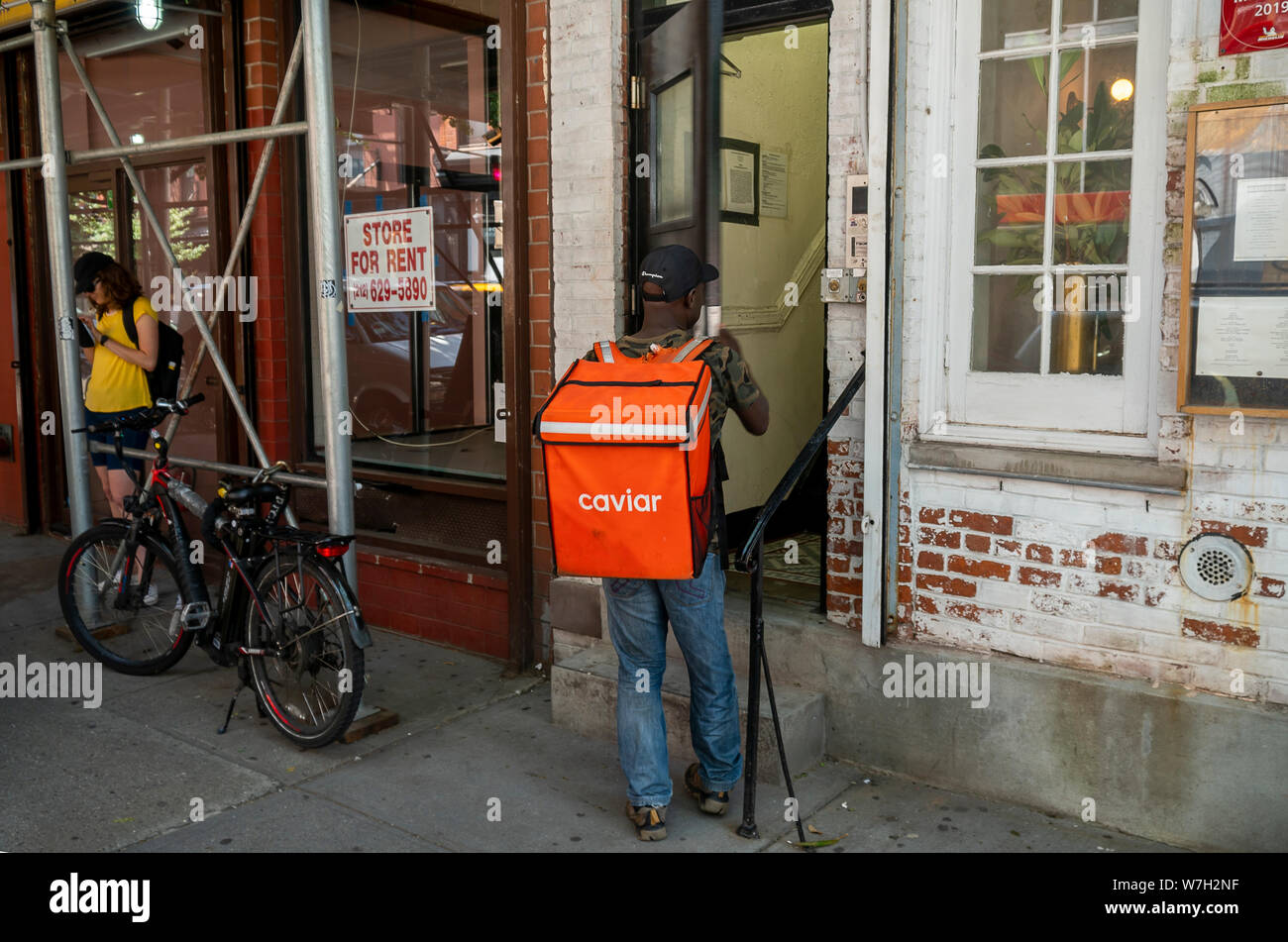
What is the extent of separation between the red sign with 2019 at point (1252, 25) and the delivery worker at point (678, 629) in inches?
67.9

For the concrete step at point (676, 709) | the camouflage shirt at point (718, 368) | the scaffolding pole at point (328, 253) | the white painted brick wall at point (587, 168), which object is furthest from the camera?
the white painted brick wall at point (587, 168)

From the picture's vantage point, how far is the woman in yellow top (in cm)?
634

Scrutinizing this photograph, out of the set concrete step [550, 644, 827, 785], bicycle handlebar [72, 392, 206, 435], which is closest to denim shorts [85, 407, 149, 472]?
bicycle handlebar [72, 392, 206, 435]

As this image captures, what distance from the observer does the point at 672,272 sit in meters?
3.83

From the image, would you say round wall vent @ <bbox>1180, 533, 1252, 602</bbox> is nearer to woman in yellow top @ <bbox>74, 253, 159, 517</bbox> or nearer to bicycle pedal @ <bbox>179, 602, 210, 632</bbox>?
bicycle pedal @ <bbox>179, 602, 210, 632</bbox>

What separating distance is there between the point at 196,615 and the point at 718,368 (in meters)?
3.11

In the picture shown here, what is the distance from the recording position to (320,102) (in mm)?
4695

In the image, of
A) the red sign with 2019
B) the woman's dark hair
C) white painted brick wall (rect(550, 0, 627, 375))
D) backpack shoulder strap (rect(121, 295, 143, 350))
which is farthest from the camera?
backpack shoulder strap (rect(121, 295, 143, 350))

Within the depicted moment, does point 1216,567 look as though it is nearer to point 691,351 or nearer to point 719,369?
point 719,369

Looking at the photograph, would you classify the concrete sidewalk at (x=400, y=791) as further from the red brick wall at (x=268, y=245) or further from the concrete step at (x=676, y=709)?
the red brick wall at (x=268, y=245)

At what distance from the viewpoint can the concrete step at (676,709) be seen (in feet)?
14.6

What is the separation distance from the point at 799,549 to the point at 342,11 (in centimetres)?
407

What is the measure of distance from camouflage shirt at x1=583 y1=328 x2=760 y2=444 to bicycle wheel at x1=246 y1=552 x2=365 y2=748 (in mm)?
1668

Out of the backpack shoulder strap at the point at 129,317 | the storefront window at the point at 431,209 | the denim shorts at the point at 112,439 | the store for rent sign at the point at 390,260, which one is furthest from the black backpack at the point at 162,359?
the store for rent sign at the point at 390,260
